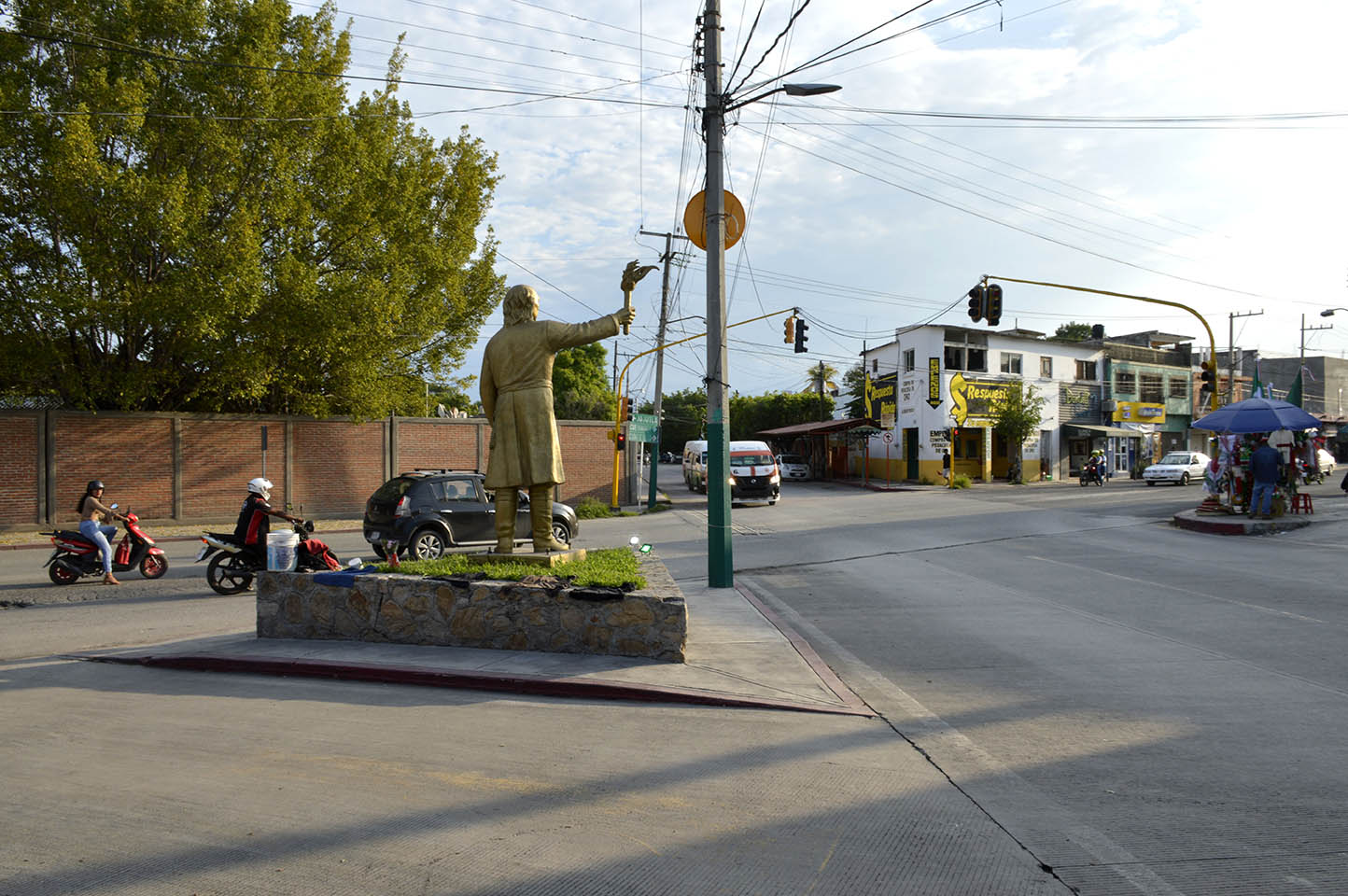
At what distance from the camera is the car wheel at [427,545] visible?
14297mm

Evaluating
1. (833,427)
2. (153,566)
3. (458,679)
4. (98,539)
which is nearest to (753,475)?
(833,427)

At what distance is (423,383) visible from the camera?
27.3 meters

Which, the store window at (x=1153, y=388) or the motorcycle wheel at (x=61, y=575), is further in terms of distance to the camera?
the store window at (x=1153, y=388)

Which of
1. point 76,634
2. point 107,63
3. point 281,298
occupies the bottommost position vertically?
point 76,634

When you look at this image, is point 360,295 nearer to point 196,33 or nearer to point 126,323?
point 126,323

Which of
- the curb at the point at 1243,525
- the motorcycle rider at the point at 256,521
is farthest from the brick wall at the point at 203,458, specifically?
the curb at the point at 1243,525

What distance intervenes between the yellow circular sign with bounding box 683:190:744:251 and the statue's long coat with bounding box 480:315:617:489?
4.21m

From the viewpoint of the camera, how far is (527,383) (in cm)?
820

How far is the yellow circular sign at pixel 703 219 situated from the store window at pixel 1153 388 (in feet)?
163

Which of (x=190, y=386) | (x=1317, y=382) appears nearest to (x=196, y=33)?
(x=190, y=386)

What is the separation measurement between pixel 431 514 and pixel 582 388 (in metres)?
52.5

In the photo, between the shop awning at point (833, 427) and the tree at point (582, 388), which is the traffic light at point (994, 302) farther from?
the tree at point (582, 388)

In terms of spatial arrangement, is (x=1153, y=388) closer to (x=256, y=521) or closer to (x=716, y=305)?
(x=716, y=305)

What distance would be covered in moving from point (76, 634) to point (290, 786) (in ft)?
19.8
